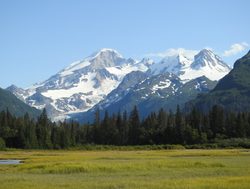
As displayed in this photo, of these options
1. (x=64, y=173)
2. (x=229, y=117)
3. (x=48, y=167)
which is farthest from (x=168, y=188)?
(x=229, y=117)

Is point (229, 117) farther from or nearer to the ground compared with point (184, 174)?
farther from the ground

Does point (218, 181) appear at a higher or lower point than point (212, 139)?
lower

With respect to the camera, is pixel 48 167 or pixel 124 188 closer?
pixel 124 188

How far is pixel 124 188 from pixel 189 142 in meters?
145

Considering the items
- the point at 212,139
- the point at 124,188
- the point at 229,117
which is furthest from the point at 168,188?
the point at 229,117

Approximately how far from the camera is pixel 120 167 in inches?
2714

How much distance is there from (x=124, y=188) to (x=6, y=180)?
51.4ft

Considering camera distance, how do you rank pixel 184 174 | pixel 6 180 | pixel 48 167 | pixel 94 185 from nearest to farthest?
pixel 94 185 → pixel 6 180 → pixel 184 174 → pixel 48 167

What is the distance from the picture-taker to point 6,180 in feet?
176

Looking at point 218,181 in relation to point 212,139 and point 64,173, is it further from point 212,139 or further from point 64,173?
point 212,139

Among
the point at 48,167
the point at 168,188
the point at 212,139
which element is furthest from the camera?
the point at 212,139

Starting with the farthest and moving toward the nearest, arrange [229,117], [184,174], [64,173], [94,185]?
[229,117] → [64,173] → [184,174] → [94,185]

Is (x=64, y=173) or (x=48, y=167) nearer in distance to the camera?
(x=64, y=173)

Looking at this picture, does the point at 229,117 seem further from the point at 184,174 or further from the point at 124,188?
the point at 124,188
